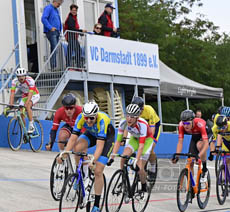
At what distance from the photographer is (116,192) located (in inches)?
326

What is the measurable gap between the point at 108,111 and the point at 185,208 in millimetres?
10986

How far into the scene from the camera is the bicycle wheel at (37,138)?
1417 centimetres

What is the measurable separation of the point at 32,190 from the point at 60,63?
7951 millimetres

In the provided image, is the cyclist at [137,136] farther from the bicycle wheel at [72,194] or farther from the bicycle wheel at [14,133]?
the bicycle wheel at [14,133]

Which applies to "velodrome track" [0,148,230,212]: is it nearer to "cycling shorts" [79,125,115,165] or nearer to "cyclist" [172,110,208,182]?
"cyclist" [172,110,208,182]

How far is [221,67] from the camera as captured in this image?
1626 inches

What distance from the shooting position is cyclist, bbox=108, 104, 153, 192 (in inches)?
345

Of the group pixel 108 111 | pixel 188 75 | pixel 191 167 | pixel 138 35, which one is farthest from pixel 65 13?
pixel 188 75

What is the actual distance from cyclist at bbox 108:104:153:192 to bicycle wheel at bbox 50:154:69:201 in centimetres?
101

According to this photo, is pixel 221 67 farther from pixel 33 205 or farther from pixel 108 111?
pixel 33 205

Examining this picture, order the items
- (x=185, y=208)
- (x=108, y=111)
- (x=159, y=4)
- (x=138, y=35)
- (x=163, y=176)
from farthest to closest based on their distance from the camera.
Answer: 1. (x=159, y=4)
2. (x=138, y=35)
3. (x=108, y=111)
4. (x=163, y=176)
5. (x=185, y=208)

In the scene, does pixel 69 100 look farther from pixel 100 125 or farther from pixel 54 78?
pixel 54 78

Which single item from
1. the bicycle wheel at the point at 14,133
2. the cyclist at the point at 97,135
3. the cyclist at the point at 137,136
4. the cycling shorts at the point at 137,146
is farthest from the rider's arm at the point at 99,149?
the bicycle wheel at the point at 14,133

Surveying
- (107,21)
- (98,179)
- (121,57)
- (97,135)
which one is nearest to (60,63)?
(107,21)
